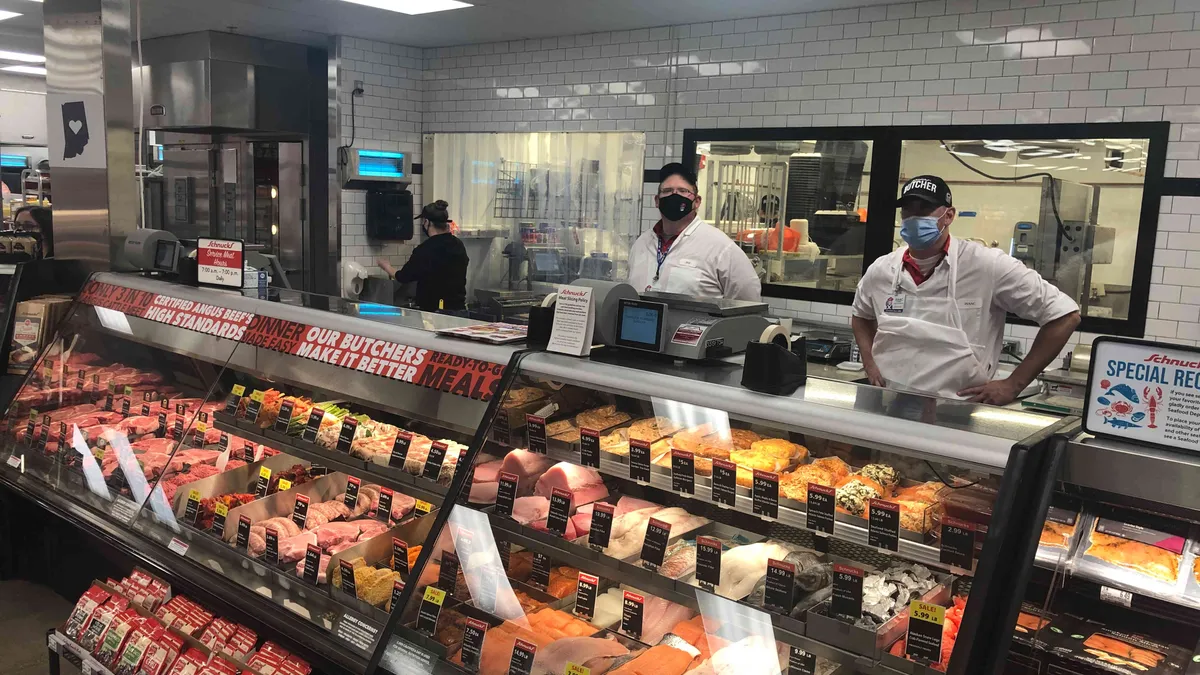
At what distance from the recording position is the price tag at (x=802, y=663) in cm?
220

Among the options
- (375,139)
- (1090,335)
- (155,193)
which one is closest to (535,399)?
(1090,335)

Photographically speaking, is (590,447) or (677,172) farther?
(677,172)

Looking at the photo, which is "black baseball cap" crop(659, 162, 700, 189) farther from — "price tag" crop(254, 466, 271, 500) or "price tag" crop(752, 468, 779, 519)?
"price tag" crop(752, 468, 779, 519)

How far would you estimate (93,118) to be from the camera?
529 centimetres

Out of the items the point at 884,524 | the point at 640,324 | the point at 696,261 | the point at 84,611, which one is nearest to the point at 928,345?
the point at 696,261

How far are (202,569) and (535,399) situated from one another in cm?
148

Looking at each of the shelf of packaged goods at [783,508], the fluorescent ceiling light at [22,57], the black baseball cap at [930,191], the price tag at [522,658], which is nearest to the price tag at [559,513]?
the shelf of packaged goods at [783,508]

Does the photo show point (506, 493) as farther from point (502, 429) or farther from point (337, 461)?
point (337, 461)

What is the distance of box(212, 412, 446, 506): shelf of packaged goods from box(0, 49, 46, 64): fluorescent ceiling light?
9.32 metres

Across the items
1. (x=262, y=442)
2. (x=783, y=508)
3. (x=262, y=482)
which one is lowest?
(x=262, y=482)

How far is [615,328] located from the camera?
2928mm

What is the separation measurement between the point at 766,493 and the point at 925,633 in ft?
1.73

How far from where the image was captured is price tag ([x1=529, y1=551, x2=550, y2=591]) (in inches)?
108

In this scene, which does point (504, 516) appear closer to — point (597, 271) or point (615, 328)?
point (615, 328)
